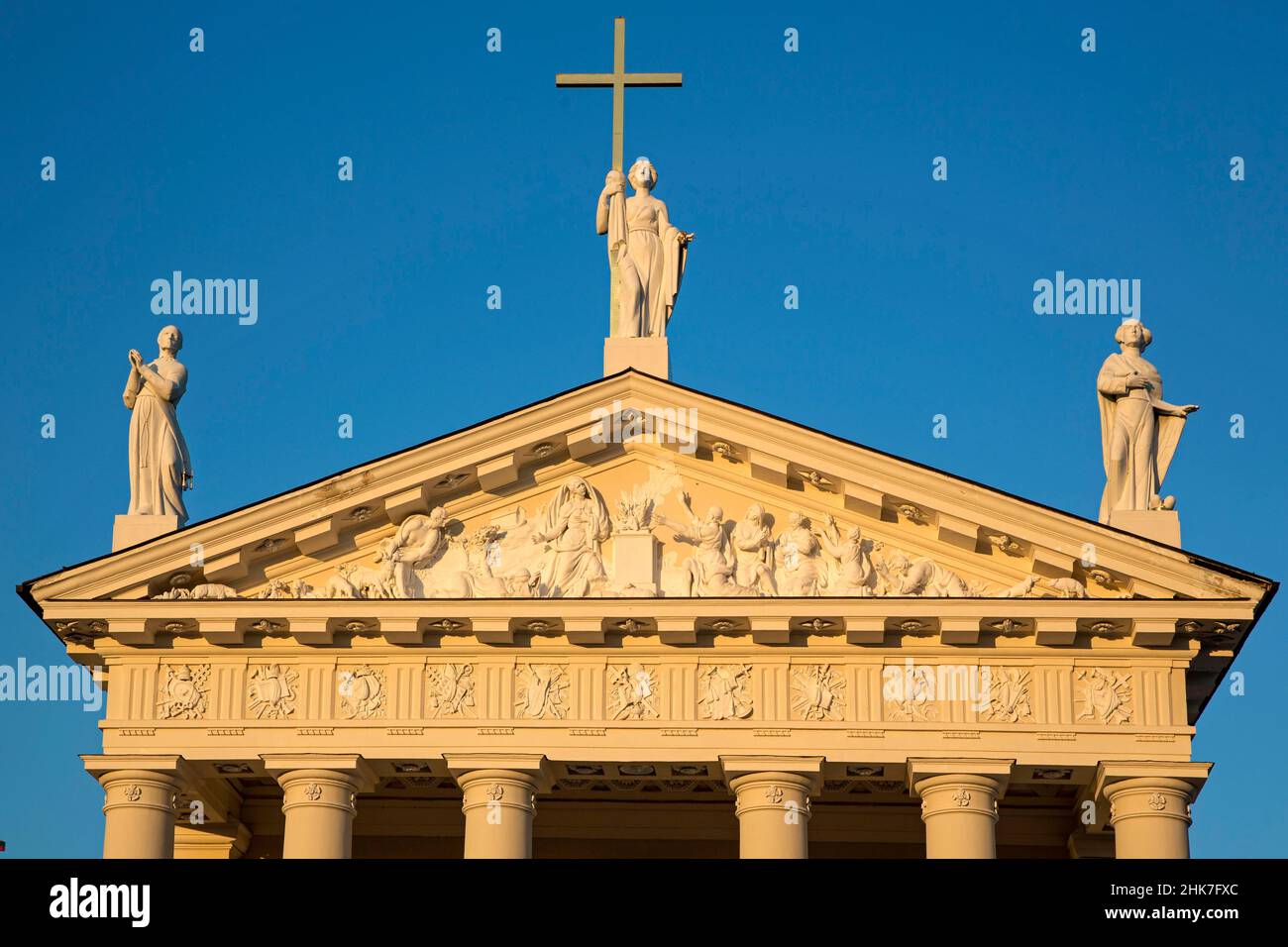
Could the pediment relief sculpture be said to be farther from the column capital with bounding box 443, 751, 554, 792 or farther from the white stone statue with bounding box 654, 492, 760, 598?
the column capital with bounding box 443, 751, 554, 792

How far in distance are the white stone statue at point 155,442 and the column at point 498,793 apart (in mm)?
5251

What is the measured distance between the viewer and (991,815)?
3084cm

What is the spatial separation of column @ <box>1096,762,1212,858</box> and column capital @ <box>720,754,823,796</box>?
357cm

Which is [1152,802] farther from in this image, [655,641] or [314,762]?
[314,762]

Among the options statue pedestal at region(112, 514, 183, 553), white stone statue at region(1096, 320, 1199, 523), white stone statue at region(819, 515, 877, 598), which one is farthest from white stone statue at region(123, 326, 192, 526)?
white stone statue at region(1096, 320, 1199, 523)

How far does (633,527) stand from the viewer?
3161cm

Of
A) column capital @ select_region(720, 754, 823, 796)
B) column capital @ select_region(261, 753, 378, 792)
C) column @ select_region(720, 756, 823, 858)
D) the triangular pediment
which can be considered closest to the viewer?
column @ select_region(720, 756, 823, 858)

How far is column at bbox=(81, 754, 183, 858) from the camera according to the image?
30641mm

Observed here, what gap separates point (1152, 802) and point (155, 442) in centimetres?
1356
